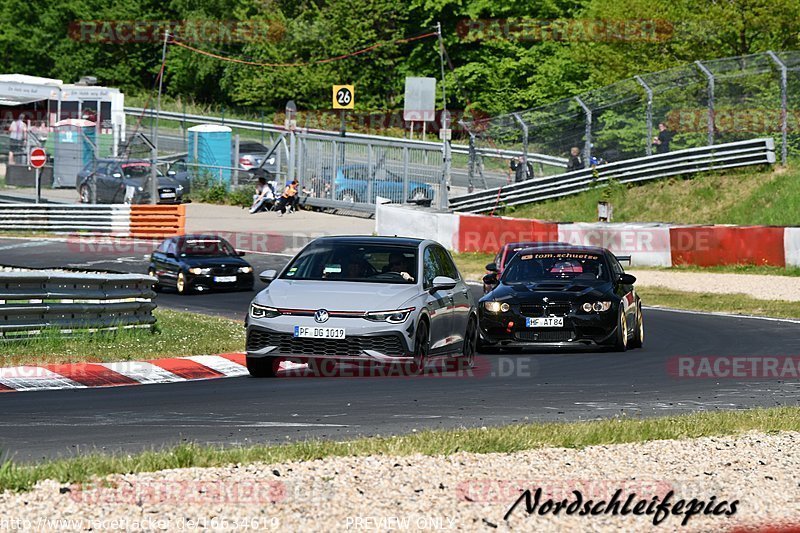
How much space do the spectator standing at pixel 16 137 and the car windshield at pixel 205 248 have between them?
80.3ft

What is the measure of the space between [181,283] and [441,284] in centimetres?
1395

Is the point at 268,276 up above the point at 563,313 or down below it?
above

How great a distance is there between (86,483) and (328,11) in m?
70.0

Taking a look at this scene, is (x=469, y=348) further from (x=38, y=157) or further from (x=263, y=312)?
(x=38, y=157)

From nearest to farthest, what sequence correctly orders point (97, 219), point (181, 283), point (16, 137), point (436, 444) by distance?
point (436, 444)
point (181, 283)
point (97, 219)
point (16, 137)

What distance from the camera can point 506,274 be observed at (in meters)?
18.3

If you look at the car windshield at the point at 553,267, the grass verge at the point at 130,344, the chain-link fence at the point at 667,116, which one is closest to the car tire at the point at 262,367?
the grass verge at the point at 130,344

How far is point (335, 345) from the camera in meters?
13.4

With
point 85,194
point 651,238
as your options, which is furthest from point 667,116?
point 85,194

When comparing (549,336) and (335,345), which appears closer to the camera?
(335,345)

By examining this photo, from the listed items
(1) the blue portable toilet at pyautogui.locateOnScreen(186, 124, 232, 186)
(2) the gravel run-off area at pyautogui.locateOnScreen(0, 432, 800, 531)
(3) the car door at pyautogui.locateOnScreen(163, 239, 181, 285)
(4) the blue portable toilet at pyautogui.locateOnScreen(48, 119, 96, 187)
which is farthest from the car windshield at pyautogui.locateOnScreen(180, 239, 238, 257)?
(1) the blue portable toilet at pyautogui.locateOnScreen(186, 124, 232, 186)

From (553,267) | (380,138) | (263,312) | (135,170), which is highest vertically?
(380,138)

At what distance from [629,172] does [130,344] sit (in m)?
23.4

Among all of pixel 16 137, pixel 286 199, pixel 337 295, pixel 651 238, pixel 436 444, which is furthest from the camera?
pixel 16 137
